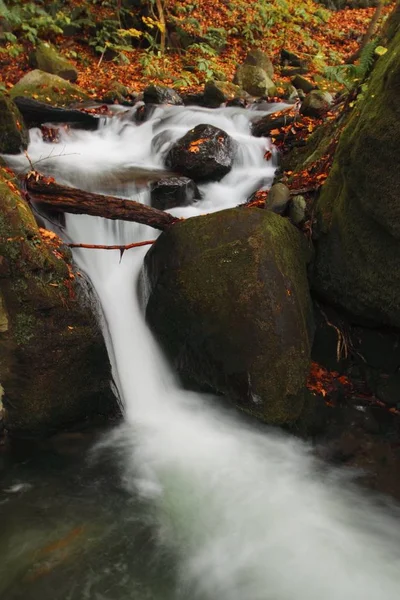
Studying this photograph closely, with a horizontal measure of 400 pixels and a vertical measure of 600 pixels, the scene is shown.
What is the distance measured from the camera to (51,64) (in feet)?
38.2

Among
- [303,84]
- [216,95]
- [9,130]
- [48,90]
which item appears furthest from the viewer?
[303,84]

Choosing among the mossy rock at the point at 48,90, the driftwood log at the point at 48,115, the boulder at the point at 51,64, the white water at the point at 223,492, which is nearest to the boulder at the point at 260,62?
the boulder at the point at 51,64

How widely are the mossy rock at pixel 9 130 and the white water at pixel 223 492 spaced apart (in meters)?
2.79

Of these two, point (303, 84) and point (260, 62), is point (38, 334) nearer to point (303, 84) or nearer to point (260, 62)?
point (303, 84)

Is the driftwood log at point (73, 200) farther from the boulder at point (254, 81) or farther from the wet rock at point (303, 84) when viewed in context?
the wet rock at point (303, 84)

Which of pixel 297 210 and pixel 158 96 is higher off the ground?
pixel 158 96

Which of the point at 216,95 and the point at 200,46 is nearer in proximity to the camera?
the point at 216,95

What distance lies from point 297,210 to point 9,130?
4930mm

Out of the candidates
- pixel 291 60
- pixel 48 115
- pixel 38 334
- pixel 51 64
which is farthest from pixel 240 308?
pixel 291 60

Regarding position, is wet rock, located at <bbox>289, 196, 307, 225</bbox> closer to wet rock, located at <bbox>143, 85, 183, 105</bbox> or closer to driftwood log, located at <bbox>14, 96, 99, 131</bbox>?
driftwood log, located at <bbox>14, 96, 99, 131</bbox>

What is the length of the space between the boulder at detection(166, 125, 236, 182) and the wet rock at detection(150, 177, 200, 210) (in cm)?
61

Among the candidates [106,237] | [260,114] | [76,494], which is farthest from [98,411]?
[260,114]

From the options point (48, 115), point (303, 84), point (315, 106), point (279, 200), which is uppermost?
point (303, 84)

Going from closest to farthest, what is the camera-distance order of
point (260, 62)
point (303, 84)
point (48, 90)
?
1. point (48, 90)
2. point (303, 84)
3. point (260, 62)
